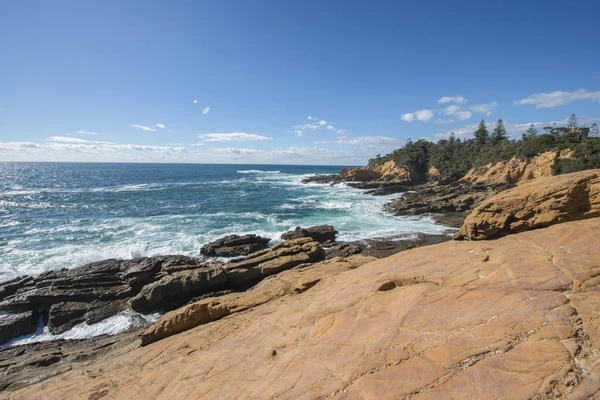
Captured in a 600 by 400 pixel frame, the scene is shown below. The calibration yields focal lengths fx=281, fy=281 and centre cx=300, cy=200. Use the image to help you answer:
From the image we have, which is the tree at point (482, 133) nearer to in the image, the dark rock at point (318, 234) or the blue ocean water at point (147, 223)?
the blue ocean water at point (147, 223)

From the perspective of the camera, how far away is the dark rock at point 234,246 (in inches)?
893

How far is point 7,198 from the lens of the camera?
50.8m

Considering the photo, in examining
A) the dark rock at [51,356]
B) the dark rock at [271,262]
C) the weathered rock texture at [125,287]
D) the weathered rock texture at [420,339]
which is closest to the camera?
the weathered rock texture at [420,339]

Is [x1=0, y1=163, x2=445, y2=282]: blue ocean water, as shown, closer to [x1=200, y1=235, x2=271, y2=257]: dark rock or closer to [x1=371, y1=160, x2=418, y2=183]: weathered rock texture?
[x1=200, y1=235, x2=271, y2=257]: dark rock

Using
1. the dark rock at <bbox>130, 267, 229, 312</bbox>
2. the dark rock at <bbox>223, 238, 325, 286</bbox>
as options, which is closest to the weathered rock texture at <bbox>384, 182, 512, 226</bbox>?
the dark rock at <bbox>223, 238, 325, 286</bbox>

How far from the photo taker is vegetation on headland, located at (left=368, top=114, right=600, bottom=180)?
135ft

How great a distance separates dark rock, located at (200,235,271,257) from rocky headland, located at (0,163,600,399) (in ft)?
31.7

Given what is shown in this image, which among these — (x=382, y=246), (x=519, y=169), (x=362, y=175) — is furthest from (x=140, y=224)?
(x=362, y=175)

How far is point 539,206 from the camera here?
9672 millimetres

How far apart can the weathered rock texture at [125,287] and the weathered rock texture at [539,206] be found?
9.15 metres

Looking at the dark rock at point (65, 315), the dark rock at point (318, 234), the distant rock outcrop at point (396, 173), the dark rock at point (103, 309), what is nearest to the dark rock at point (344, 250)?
the dark rock at point (318, 234)

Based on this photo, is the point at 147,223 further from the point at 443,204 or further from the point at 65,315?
the point at 443,204

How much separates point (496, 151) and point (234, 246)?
59.4m

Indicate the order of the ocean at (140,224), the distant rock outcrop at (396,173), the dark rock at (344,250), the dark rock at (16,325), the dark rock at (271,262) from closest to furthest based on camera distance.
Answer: the dark rock at (16,325) → the dark rock at (271,262) → the ocean at (140,224) → the dark rock at (344,250) → the distant rock outcrop at (396,173)
